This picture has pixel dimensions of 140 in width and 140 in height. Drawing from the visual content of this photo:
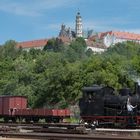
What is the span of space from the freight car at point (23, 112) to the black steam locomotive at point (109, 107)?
10.4 meters

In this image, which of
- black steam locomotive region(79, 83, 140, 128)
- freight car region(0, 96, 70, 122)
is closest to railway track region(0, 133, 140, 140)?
black steam locomotive region(79, 83, 140, 128)

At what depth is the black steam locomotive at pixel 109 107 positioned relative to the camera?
96.8ft

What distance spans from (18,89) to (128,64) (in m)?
21.1

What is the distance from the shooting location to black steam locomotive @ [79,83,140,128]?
96.8 ft

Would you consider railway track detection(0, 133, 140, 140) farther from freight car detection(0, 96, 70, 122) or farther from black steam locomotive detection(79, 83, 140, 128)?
freight car detection(0, 96, 70, 122)

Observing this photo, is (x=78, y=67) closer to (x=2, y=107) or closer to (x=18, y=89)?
(x=18, y=89)

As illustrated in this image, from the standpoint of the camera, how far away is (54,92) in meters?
68.1

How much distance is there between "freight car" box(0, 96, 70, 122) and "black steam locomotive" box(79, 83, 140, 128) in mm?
10417

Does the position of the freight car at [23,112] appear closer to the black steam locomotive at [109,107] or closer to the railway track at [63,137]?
the black steam locomotive at [109,107]

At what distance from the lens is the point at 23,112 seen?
4406 centimetres

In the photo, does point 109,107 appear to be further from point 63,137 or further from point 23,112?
point 23,112

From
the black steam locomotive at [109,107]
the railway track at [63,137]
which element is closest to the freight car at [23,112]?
the black steam locomotive at [109,107]

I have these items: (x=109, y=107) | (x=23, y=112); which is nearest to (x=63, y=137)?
(x=109, y=107)

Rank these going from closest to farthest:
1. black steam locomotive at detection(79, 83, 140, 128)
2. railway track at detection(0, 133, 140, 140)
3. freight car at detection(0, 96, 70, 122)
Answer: railway track at detection(0, 133, 140, 140) → black steam locomotive at detection(79, 83, 140, 128) → freight car at detection(0, 96, 70, 122)
